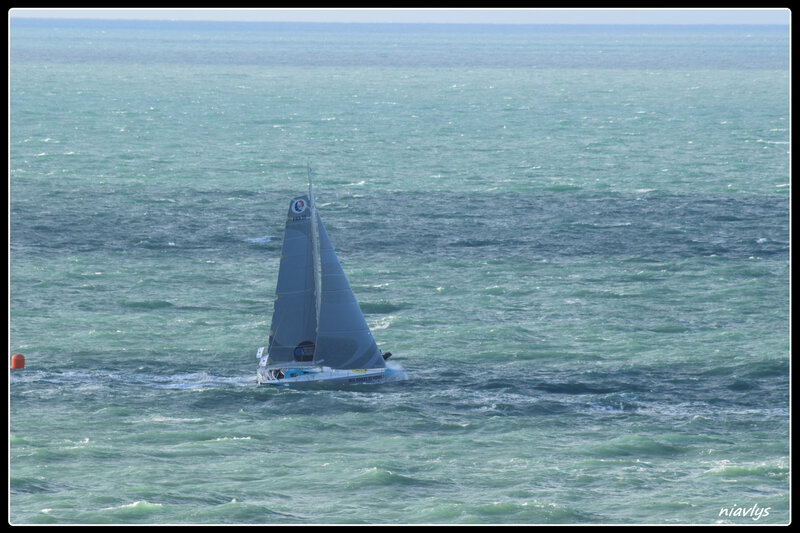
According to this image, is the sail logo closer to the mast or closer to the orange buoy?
the mast

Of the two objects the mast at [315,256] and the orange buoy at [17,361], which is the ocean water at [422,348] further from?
the mast at [315,256]

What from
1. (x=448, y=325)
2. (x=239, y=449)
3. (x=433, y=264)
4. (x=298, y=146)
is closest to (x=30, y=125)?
(x=298, y=146)

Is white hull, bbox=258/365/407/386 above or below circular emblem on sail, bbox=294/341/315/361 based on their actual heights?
below

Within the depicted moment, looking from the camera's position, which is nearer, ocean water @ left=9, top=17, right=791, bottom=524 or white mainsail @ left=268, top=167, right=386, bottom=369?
ocean water @ left=9, top=17, right=791, bottom=524

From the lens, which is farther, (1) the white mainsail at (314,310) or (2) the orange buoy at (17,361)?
(2) the orange buoy at (17,361)

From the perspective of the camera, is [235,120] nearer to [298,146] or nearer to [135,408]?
[298,146]

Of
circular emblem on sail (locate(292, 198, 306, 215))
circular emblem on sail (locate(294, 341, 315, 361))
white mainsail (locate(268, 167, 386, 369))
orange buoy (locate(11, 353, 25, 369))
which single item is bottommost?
orange buoy (locate(11, 353, 25, 369))

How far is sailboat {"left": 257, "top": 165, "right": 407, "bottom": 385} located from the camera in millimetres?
63156

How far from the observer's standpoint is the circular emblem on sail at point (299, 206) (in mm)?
62188

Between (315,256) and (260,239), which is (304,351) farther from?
(260,239)

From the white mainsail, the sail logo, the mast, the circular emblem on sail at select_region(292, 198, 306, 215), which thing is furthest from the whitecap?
the sail logo

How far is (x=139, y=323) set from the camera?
258 feet

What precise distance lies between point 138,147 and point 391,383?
100835 mm

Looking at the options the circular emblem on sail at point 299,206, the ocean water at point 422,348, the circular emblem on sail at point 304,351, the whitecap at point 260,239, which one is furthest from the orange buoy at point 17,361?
the whitecap at point 260,239
